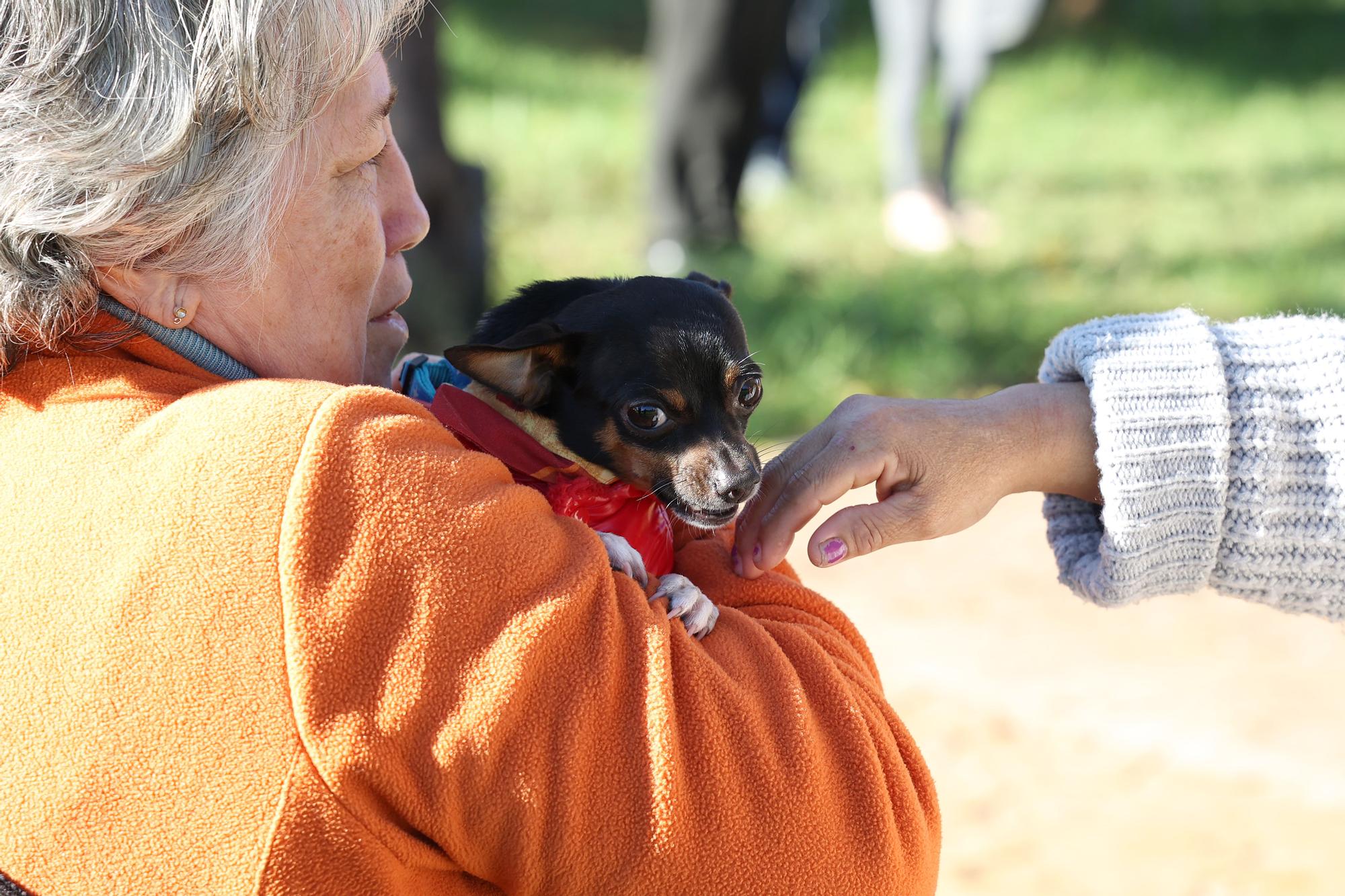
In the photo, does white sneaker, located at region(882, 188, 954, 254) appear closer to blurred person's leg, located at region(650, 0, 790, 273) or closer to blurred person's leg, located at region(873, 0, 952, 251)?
blurred person's leg, located at region(873, 0, 952, 251)

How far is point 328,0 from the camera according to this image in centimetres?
152

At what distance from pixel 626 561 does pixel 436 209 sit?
405 centimetres

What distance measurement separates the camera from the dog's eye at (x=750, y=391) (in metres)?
2.13

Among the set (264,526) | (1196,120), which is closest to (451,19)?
(1196,120)

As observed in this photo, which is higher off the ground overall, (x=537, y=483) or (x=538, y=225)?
(x=537, y=483)

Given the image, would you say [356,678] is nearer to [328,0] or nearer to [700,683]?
[700,683]

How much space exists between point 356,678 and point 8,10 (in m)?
0.77

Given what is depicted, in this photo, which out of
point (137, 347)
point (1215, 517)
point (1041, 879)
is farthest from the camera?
point (1041, 879)

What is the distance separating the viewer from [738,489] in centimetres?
196

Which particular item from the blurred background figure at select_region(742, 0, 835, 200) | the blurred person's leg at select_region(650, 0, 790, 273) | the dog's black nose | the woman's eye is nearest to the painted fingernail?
the dog's black nose

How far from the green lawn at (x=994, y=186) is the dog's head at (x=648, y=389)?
3385mm

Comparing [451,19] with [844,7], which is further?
[844,7]

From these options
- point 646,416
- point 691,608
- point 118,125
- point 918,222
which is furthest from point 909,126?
point 118,125

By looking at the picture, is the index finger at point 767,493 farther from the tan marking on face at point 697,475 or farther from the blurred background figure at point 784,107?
the blurred background figure at point 784,107
